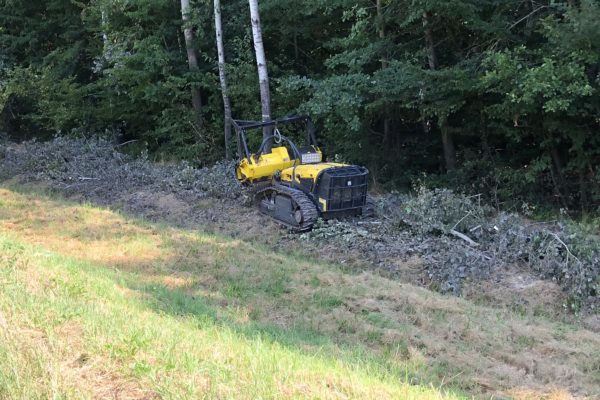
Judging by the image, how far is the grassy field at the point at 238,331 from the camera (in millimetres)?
3404

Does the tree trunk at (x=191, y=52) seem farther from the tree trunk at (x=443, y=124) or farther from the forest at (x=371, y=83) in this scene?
the tree trunk at (x=443, y=124)

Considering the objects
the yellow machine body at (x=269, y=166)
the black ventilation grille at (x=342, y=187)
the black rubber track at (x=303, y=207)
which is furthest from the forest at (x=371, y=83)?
the black rubber track at (x=303, y=207)

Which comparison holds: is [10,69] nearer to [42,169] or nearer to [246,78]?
[42,169]

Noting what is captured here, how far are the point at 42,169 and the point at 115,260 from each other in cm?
1019

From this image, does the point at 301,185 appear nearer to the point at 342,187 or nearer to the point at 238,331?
the point at 342,187

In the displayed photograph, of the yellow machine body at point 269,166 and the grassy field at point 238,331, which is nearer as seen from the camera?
the grassy field at point 238,331

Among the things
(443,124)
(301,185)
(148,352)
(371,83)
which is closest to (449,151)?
(443,124)

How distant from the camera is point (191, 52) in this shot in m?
18.9

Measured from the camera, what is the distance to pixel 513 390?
509 cm

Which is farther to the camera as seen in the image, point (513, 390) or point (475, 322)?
point (475, 322)

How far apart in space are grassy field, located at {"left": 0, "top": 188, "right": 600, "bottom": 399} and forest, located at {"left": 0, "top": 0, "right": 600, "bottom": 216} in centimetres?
567

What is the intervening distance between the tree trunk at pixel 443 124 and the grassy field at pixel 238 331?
6.81 metres

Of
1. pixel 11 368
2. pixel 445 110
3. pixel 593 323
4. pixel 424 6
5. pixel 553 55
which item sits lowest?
pixel 593 323

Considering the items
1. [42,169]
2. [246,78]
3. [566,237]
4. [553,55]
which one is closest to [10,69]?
[42,169]
